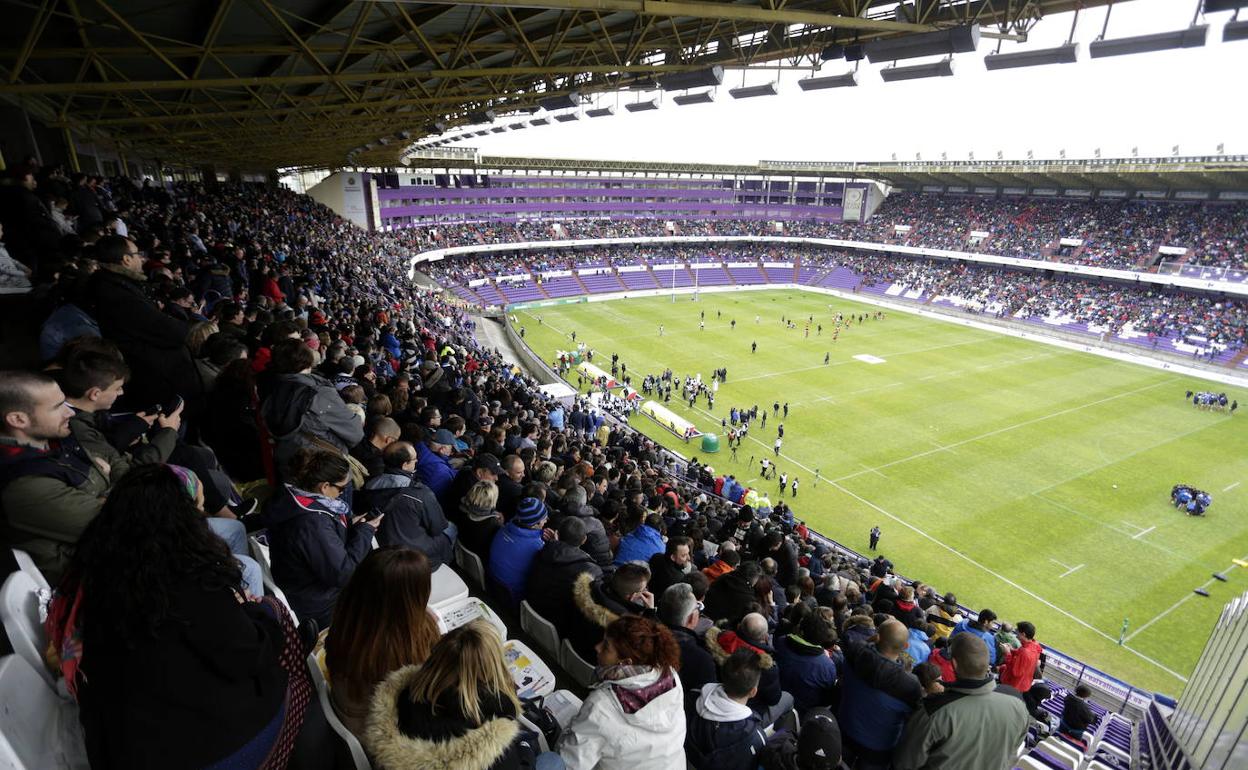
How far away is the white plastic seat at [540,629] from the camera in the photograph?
13.6 ft

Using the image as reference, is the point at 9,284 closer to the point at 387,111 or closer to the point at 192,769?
the point at 192,769

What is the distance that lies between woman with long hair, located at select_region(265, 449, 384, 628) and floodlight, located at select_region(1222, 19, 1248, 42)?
867 cm

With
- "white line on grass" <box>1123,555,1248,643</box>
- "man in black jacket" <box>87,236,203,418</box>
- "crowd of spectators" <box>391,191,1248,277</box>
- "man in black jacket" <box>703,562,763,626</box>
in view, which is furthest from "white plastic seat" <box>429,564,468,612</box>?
"crowd of spectators" <box>391,191,1248,277</box>

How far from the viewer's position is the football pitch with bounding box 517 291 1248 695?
15.1m

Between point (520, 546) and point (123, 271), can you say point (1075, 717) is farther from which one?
point (123, 271)

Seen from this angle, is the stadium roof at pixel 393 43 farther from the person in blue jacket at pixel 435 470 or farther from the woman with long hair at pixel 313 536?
the woman with long hair at pixel 313 536

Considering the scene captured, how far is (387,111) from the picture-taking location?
16344 millimetres

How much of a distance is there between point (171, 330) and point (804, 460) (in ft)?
68.0

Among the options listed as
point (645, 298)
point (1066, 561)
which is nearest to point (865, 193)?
point (645, 298)

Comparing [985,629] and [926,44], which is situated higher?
[926,44]

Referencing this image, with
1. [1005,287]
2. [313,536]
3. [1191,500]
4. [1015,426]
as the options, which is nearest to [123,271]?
[313,536]

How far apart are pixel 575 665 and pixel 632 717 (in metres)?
1.40

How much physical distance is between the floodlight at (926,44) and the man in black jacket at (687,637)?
8.14 m

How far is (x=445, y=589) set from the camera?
3973 millimetres
